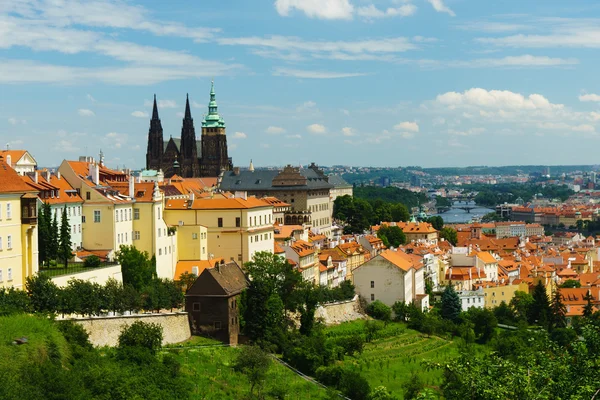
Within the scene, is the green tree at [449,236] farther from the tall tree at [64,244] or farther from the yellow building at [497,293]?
the tall tree at [64,244]

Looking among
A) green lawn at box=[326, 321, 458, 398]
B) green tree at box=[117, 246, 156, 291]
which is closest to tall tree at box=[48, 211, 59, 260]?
green tree at box=[117, 246, 156, 291]

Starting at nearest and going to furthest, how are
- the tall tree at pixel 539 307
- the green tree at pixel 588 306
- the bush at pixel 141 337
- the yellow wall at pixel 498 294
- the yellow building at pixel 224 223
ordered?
the bush at pixel 141 337, the yellow building at pixel 224 223, the tall tree at pixel 539 307, the green tree at pixel 588 306, the yellow wall at pixel 498 294

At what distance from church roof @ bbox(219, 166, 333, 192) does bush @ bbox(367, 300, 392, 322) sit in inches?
1715

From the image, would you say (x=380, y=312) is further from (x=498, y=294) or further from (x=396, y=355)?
(x=498, y=294)

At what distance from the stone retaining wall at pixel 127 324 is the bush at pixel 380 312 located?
22263 millimetres

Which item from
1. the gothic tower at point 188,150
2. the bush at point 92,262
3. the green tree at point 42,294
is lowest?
the green tree at point 42,294

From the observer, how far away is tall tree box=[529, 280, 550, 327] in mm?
79562

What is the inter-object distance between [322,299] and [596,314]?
27772mm

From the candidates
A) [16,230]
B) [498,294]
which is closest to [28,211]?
[16,230]

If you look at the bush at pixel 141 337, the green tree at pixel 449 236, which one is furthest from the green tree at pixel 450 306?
the green tree at pixel 449 236

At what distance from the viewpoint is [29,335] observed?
35.7m

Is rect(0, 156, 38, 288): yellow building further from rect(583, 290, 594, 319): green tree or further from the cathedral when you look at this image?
the cathedral

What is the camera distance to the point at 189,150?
14888 centimetres

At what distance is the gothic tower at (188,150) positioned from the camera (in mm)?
148125
